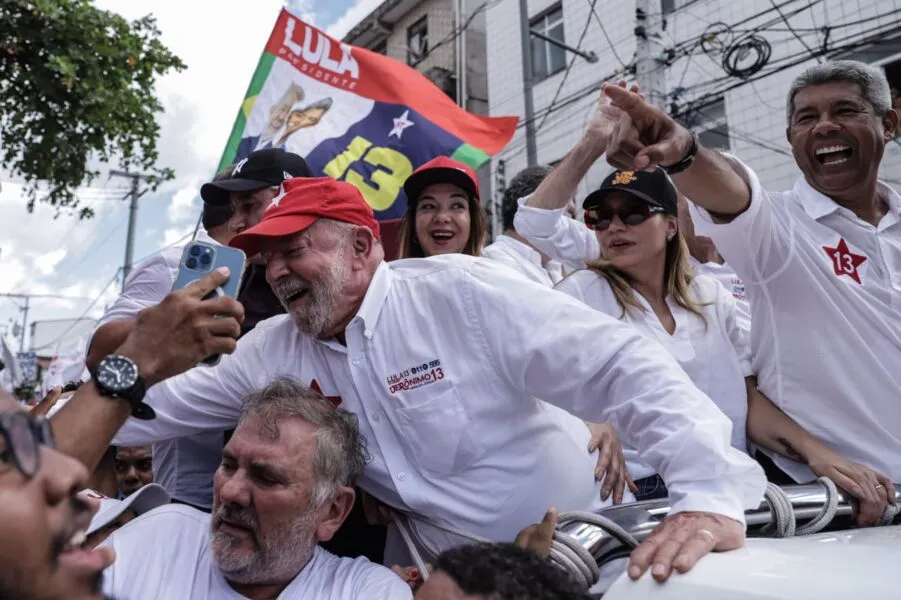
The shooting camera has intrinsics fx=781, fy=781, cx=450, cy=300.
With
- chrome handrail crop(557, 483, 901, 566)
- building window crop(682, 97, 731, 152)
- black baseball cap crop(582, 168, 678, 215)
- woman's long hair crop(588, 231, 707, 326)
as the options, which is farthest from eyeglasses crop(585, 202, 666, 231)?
building window crop(682, 97, 731, 152)

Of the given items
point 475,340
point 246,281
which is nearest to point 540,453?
point 475,340

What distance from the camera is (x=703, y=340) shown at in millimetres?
2555

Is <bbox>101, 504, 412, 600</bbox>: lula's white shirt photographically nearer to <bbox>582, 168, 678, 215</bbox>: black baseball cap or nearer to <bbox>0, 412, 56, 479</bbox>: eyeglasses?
<bbox>0, 412, 56, 479</bbox>: eyeglasses

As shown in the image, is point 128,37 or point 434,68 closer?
point 128,37

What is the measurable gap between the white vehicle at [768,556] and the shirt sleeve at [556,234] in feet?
5.07

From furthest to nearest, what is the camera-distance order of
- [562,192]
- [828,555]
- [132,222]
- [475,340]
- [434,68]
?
[132,222] → [434,68] → [562,192] → [475,340] → [828,555]

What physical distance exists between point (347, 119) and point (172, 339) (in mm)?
3512

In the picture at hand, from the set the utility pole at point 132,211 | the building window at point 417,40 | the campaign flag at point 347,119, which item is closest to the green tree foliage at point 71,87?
the campaign flag at point 347,119

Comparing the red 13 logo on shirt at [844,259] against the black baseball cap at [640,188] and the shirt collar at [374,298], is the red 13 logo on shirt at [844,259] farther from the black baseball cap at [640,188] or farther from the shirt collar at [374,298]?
the shirt collar at [374,298]

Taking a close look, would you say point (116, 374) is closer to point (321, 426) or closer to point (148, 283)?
point (321, 426)

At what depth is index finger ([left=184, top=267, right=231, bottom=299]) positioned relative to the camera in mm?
1754

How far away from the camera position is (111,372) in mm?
1602

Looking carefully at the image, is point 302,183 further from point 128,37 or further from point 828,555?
point 128,37

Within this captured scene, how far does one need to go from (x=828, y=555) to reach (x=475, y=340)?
1.02 metres
